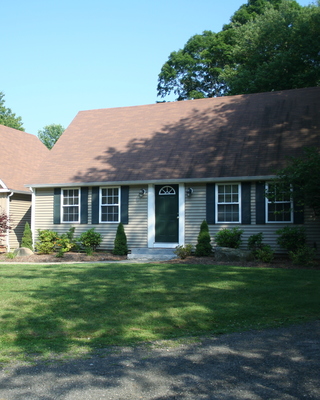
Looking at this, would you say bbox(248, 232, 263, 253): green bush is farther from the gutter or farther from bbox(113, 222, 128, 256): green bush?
bbox(113, 222, 128, 256): green bush

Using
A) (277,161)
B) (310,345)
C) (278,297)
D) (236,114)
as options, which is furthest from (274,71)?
(310,345)

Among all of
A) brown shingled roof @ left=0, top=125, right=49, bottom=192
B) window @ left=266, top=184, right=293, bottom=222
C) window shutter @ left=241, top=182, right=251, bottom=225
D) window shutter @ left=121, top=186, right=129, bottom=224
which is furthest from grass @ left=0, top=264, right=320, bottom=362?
brown shingled roof @ left=0, top=125, right=49, bottom=192

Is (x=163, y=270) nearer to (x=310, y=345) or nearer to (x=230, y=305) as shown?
(x=230, y=305)

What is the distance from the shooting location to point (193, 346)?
5645 millimetres

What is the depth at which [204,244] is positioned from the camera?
Answer: 1514cm

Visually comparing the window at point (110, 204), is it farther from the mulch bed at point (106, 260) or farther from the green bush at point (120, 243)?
the mulch bed at point (106, 260)

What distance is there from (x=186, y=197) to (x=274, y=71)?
11413mm

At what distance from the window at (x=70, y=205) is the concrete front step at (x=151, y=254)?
3173mm

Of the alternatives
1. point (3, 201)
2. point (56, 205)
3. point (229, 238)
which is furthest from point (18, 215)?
point (229, 238)

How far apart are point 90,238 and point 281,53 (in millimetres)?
14890

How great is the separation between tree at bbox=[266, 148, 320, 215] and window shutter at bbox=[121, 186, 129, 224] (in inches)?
245

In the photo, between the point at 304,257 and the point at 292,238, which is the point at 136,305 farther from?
the point at 292,238

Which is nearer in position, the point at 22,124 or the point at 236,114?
the point at 236,114

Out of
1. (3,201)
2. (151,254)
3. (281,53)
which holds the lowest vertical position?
(151,254)
